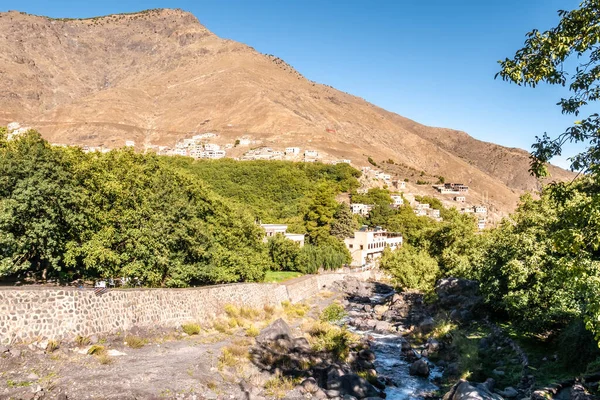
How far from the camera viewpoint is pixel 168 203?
94.5ft

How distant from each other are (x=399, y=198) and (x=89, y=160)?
9828 cm

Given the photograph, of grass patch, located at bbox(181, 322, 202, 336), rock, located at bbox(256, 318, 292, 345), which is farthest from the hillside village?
grass patch, located at bbox(181, 322, 202, 336)

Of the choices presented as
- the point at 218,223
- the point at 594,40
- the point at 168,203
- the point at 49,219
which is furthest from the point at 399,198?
the point at 594,40

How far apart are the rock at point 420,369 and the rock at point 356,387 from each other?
4.50m

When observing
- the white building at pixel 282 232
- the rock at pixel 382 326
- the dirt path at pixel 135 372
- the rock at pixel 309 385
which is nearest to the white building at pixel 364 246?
the white building at pixel 282 232

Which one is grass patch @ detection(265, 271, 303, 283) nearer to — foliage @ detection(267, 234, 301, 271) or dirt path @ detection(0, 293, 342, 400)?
foliage @ detection(267, 234, 301, 271)

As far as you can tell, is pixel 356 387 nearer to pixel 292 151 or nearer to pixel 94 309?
pixel 94 309

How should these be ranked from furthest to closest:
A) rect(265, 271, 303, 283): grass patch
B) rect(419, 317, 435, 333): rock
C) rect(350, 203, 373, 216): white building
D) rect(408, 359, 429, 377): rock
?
rect(350, 203, 373, 216): white building → rect(265, 271, 303, 283): grass patch → rect(419, 317, 435, 333): rock → rect(408, 359, 429, 377): rock

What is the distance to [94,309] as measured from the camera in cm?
1997

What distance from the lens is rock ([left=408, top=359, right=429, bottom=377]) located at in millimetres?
22891

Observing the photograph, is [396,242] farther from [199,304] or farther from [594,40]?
[594,40]

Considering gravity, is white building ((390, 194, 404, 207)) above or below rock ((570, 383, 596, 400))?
above

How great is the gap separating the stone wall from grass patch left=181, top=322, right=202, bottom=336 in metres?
0.50

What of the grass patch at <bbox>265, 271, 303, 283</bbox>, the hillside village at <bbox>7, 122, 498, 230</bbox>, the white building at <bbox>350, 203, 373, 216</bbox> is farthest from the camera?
the hillside village at <bbox>7, 122, 498, 230</bbox>
